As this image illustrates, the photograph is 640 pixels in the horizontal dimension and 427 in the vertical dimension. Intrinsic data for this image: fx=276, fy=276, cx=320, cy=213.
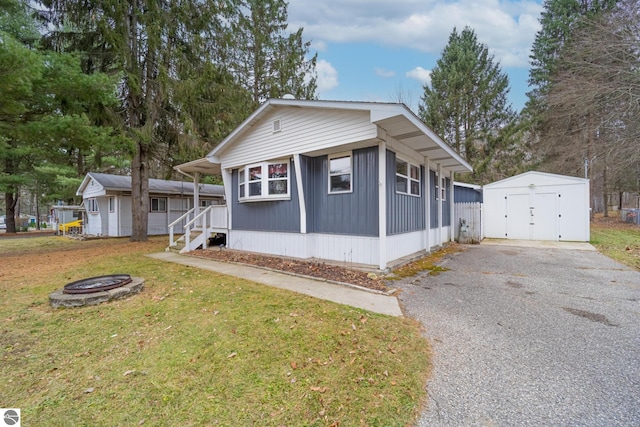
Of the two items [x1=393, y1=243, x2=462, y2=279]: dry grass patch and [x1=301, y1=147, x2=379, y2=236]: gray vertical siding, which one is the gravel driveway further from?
[x1=301, y1=147, x2=379, y2=236]: gray vertical siding

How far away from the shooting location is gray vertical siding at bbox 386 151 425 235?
22.9 feet

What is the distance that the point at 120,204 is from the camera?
57.4 ft

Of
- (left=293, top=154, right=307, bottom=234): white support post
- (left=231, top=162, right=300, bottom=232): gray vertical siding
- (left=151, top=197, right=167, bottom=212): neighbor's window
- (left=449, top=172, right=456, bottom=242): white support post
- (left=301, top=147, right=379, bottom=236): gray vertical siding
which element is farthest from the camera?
(left=151, top=197, right=167, bottom=212): neighbor's window

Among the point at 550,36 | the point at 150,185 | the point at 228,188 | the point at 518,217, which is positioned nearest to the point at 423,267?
the point at 228,188

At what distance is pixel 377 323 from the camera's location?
12.4 ft

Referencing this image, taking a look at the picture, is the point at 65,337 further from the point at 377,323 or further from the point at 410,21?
the point at 410,21

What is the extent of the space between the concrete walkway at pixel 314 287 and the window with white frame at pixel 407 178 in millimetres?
3415

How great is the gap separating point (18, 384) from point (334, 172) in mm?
6522

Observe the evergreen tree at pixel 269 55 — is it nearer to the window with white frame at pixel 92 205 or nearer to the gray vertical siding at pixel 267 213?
the gray vertical siding at pixel 267 213

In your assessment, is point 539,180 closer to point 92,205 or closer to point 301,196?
point 301,196

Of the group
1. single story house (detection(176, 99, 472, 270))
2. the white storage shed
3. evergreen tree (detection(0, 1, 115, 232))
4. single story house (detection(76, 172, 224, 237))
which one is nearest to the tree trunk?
evergreen tree (detection(0, 1, 115, 232))

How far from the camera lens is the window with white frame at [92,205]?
18.9 m

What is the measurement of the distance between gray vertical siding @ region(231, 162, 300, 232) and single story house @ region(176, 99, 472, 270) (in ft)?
0.10

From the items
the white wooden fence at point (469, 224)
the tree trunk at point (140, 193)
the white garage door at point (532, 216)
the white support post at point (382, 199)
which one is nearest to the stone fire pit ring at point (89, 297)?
the white support post at point (382, 199)
